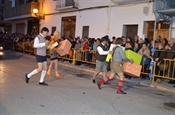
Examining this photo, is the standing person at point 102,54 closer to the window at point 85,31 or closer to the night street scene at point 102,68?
the night street scene at point 102,68

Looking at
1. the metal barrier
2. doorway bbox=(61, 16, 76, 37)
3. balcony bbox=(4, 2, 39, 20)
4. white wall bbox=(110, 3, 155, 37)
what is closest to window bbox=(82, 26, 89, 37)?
doorway bbox=(61, 16, 76, 37)

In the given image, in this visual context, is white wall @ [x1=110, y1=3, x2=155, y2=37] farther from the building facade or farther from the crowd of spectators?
the crowd of spectators

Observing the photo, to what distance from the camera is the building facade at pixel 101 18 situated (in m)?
14.7

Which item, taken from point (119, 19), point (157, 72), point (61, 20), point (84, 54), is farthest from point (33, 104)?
point (61, 20)

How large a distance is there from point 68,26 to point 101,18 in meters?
4.84

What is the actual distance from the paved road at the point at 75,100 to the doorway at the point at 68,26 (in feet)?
40.2

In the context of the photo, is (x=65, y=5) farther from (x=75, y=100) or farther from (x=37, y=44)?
(x=75, y=100)

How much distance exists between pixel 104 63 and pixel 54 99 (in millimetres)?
2946

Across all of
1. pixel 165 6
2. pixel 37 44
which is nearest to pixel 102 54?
pixel 37 44

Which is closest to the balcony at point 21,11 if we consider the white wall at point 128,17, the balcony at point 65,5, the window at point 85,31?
the balcony at point 65,5

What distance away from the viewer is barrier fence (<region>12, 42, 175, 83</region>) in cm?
1034

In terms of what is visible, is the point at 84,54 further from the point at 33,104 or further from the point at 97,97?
the point at 33,104

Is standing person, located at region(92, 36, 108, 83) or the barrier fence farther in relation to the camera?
the barrier fence

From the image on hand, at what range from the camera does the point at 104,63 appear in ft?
30.8
